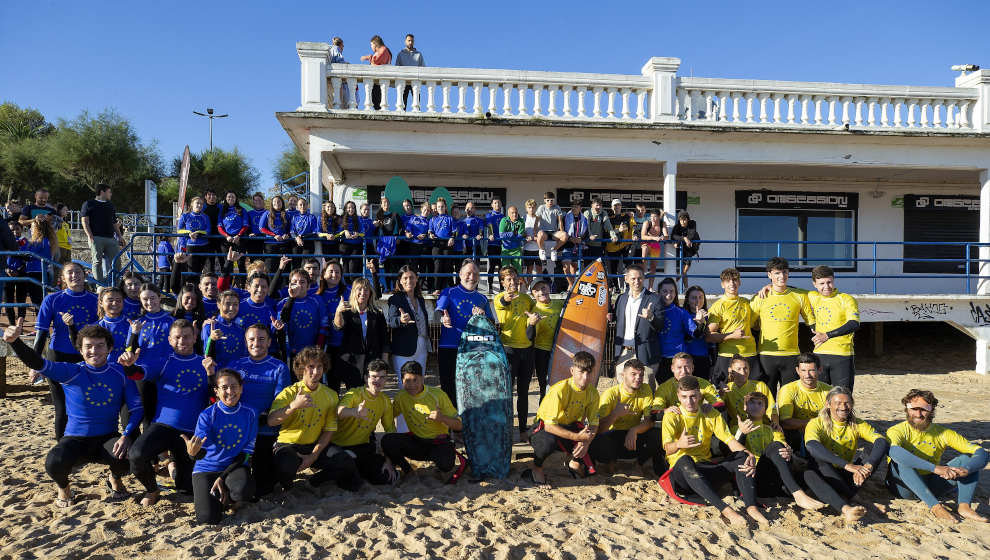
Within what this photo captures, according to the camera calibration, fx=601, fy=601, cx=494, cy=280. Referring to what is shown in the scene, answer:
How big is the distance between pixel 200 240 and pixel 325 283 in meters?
3.61

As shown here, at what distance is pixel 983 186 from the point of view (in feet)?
36.2

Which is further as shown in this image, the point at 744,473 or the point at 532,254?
the point at 532,254

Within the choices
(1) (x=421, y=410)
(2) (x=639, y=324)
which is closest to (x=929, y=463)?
(2) (x=639, y=324)

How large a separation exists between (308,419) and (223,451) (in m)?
0.63

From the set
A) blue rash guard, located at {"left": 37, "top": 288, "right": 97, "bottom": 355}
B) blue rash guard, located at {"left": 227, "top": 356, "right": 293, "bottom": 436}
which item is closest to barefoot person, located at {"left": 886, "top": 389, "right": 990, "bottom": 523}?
blue rash guard, located at {"left": 227, "top": 356, "right": 293, "bottom": 436}

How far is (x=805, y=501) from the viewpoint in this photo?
14.4 feet

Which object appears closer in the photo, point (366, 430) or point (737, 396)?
point (366, 430)

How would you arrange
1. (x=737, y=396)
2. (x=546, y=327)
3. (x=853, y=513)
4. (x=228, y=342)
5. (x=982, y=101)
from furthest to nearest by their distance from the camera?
(x=982, y=101), (x=546, y=327), (x=737, y=396), (x=228, y=342), (x=853, y=513)

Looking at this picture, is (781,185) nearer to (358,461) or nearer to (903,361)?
(903,361)

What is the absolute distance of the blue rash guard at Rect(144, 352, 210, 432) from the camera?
14.5 feet

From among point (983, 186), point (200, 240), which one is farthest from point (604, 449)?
point (983, 186)

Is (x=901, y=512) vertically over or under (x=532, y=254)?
under

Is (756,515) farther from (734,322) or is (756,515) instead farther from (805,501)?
(734,322)

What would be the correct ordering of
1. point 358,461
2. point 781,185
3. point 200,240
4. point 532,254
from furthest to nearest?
point 781,185, point 532,254, point 200,240, point 358,461
